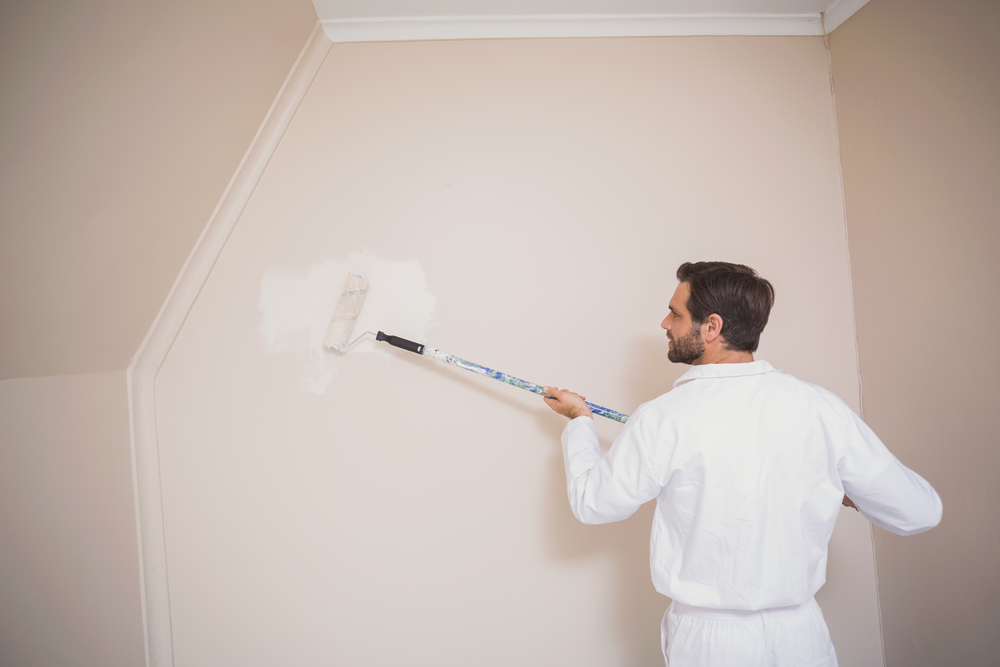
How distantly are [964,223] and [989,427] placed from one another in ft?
1.41

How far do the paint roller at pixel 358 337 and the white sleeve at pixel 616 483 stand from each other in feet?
0.94

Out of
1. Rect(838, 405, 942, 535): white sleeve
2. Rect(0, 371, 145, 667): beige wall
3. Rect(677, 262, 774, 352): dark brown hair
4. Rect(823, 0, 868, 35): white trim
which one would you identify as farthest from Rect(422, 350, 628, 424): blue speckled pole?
Rect(823, 0, 868, 35): white trim

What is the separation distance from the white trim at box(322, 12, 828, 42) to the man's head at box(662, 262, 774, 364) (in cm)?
80

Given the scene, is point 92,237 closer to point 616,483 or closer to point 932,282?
point 616,483

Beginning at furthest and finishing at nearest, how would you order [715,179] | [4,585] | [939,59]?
[715,179] → [939,59] → [4,585]

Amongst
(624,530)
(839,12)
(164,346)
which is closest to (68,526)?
(164,346)

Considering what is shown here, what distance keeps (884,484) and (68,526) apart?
1.59 meters

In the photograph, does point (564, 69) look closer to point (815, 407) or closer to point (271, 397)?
point (815, 407)

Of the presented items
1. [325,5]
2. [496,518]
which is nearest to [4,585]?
[496,518]

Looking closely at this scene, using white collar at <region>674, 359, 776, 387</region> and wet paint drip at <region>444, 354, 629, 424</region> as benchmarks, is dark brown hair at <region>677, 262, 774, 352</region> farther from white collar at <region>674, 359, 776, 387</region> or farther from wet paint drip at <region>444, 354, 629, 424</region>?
wet paint drip at <region>444, 354, 629, 424</region>

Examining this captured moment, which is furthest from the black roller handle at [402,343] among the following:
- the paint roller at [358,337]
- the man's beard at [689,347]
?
the man's beard at [689,347]

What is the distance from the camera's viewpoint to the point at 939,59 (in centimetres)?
114

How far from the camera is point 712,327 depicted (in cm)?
100

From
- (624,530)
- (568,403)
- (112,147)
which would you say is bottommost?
(624,530)
